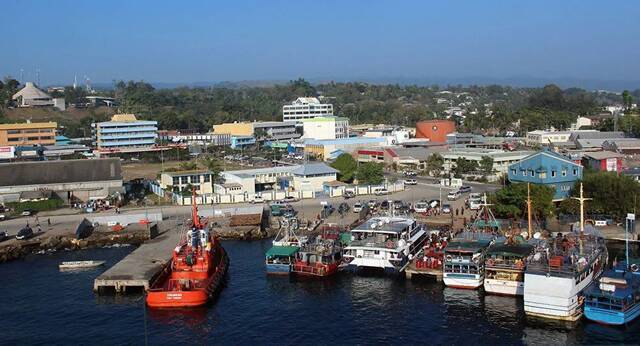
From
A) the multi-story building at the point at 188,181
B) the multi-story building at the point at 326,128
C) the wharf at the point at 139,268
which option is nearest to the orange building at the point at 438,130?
the multi-story building at the point at 326,128

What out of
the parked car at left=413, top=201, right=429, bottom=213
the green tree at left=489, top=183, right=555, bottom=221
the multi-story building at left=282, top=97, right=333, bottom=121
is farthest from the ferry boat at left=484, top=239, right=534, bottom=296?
the multi-story building at left=282, top=97, right=333, bottom=121

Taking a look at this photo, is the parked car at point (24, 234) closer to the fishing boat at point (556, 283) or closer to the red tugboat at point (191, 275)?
the red tugboat at point (191, 275)

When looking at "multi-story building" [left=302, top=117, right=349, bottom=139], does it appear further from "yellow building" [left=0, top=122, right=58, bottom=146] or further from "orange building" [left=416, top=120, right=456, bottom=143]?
"yellow building" [left=0, top=122, right=58, bottom=146]

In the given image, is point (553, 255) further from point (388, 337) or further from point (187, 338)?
point (187, 338)

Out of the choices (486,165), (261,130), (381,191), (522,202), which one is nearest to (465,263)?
(522,202)

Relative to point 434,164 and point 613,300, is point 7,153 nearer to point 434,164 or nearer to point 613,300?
point 434,164

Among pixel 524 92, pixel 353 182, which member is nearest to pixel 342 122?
pixel 353 182

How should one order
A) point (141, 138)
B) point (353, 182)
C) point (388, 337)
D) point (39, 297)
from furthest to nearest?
point (141, 138) < point (353, 182) < point (39, 297) < point (388, 337)
